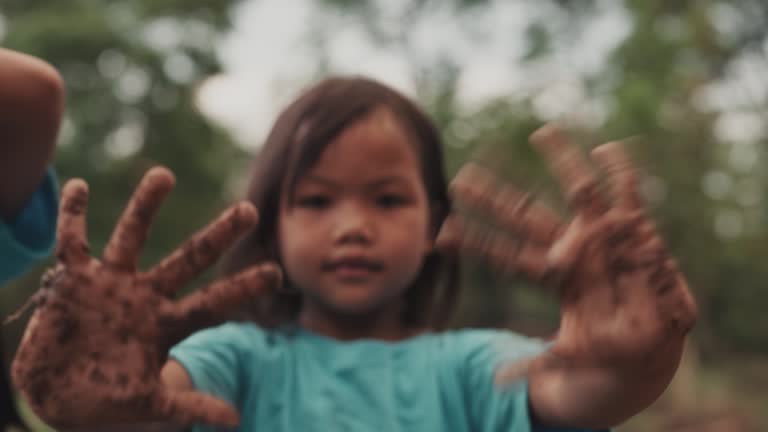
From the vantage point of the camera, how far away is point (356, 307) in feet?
4.82

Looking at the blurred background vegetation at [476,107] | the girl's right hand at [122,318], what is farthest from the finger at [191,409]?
the blurred background vegetation at [476,107]

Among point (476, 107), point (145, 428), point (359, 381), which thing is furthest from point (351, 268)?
point (476, 107)

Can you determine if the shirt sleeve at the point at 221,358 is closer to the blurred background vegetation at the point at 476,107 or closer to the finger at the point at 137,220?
the finger at the point at 137,220

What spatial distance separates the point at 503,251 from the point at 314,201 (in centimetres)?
46

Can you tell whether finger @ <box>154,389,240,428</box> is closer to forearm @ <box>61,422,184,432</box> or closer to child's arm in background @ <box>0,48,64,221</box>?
forearm @ <box>61,422,184,432</box>

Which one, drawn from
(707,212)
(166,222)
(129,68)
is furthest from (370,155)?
(707,212)

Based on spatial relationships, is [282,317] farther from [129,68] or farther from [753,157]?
[753,157]

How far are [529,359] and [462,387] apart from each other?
0.22 metres

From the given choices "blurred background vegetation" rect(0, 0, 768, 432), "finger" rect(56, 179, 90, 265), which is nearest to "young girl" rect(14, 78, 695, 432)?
"finger" rect(56, 179, 90, 265)

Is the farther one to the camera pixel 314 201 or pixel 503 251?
pixel 314 201

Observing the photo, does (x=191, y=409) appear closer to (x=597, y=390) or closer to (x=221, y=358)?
(x=221, y=358)

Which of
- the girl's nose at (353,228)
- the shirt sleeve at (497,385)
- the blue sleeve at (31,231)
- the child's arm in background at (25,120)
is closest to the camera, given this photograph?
the child's arm in background at (25,120)

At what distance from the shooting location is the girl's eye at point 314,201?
4.83 feet

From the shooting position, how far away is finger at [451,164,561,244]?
1.14 metres
